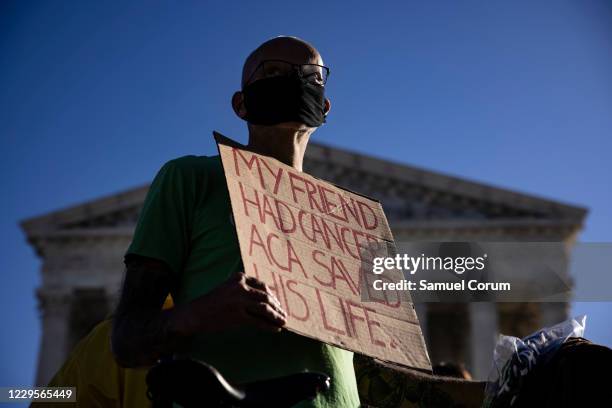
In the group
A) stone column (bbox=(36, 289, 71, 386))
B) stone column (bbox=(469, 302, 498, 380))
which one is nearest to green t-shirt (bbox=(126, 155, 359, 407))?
stone column (bbox=(469, 302, 498, 380))

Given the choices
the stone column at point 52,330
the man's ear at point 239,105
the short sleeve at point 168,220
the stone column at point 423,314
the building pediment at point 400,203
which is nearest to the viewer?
the short sleeve at point 168,220

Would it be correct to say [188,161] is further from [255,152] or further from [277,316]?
[277,316]

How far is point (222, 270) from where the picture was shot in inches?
89.6

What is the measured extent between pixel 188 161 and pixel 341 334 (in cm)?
55

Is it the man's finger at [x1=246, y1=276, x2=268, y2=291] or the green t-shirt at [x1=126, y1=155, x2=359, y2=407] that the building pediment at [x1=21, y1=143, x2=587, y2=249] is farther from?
the man's finger at [x1=246, y1=276, x2=268, y2=291]

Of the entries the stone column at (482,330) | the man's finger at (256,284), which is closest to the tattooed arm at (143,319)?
the man's finger at (256,284)

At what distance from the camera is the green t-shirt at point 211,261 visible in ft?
7.19

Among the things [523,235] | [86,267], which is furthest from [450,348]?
[86,267]

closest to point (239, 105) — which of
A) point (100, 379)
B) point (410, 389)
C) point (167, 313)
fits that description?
point (167, 313)

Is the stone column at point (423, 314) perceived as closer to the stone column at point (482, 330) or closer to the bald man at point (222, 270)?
the stone column at point (482, 330)

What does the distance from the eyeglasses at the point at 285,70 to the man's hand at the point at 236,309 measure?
655mm

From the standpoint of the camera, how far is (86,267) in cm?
3322

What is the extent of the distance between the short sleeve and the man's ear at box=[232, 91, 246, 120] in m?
0.25

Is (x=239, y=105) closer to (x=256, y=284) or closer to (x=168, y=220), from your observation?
(x=168, y=220)
